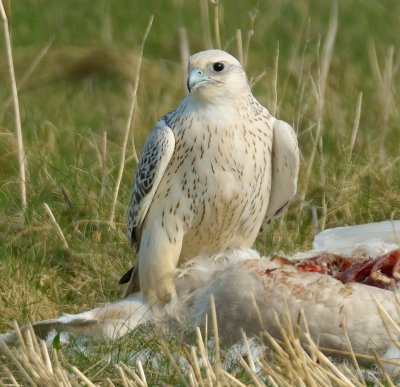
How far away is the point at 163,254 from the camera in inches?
218

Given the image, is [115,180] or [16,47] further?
[16,47]

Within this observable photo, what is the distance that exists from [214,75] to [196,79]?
11cm

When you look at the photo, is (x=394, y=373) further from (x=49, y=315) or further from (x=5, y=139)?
(x=5, y=139)

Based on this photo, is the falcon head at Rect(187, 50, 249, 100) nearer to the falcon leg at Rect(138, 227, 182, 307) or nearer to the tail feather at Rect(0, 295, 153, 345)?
the falcon leg at Rect(138, 227, 182, 307)

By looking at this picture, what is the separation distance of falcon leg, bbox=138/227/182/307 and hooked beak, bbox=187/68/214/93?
60cm

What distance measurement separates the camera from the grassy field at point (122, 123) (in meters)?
5.98

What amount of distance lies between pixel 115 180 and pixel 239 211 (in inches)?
54.8

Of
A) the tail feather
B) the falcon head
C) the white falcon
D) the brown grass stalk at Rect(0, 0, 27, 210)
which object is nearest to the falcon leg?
the white falcon

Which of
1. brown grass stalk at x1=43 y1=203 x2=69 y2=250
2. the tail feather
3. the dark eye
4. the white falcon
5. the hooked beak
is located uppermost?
the dark eye

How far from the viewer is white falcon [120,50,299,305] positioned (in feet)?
17.7

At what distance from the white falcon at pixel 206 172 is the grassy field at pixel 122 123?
0.39m

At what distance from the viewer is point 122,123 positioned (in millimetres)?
8414

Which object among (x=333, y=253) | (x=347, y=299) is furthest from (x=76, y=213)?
(x=347, y=299)

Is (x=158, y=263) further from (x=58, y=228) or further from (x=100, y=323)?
(x=58, y=228)
